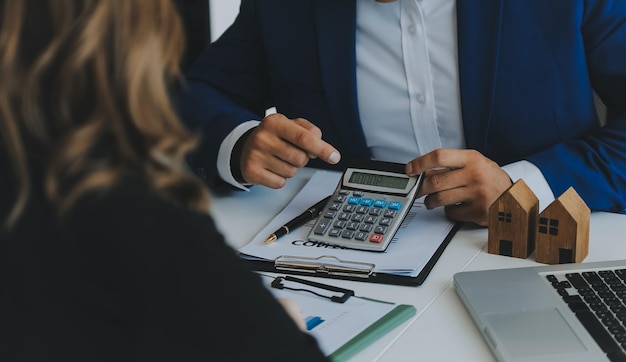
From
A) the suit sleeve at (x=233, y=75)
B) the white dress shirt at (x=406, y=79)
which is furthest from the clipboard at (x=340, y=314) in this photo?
the suit sleeve at (x=233, y=75)

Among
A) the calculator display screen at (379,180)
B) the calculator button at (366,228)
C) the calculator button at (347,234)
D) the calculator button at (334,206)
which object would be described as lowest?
the calculator button at (347,234)

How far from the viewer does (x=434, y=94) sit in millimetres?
1604

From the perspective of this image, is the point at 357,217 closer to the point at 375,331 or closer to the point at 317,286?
the point at 317,286

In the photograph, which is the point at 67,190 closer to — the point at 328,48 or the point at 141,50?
the point at 141,50

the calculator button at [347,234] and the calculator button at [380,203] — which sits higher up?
the calculator button at [380,203]

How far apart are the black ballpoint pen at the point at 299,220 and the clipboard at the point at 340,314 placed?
0.50 feet

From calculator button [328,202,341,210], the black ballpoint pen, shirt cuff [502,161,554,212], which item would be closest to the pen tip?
the black ballpoint pen

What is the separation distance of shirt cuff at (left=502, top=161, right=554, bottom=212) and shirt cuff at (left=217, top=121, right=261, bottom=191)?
18.1 inches

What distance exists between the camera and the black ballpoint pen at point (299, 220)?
132 centimetres

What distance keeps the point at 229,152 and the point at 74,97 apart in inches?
37.1

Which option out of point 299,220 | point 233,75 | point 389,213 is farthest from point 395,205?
point 233,75

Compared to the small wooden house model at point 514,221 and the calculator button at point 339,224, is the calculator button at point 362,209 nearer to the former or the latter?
the calculator button at point 339,224

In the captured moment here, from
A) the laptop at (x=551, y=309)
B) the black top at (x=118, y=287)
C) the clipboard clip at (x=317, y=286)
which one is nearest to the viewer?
Result: the black top at (x=118, y=287)

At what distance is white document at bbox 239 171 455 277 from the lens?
1.21m
